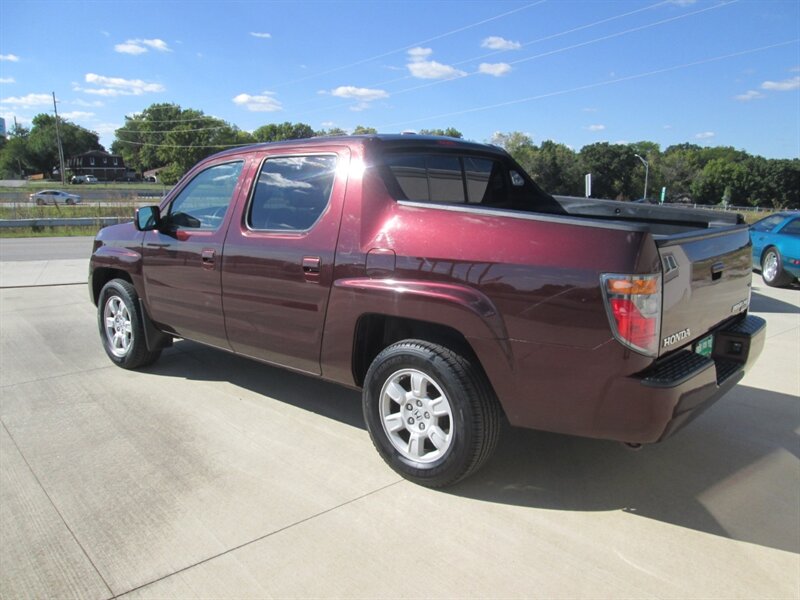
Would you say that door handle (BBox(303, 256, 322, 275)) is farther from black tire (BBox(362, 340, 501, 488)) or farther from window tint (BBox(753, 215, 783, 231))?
window tint (BBox(753, 215, 783, 231))

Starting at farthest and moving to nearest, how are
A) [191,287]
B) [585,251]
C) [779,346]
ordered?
[779,346] → [191,287] → [585,251]

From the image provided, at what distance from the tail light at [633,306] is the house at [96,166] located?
14234 centimetres

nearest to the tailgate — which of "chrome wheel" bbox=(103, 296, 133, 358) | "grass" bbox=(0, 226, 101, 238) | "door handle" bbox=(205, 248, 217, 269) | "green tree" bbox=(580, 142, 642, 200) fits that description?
"door handle" bbox=(205, 248, 217, 269)

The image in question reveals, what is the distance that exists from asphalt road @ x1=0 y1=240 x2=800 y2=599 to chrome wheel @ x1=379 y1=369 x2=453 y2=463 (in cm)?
22

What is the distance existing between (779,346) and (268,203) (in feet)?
18.1

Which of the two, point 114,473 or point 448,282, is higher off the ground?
point 448,282

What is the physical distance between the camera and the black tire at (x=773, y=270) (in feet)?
35.3

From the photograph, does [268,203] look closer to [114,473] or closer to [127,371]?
[114,473]

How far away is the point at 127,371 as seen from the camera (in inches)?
206

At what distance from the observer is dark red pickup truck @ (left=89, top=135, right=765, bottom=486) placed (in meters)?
2.58

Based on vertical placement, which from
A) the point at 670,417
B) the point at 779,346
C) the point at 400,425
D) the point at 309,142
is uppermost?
the point at 309,142

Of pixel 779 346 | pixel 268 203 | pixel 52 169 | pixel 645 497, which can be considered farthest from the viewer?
pixel 52 169

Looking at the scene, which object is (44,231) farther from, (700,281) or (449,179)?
(700,281)

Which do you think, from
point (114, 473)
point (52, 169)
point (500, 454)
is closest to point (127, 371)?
point (114, 473)
